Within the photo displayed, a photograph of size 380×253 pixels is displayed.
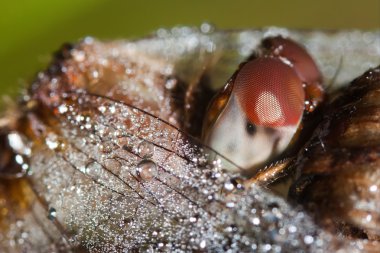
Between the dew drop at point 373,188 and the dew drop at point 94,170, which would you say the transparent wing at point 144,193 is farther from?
the dew drop at point 373,188

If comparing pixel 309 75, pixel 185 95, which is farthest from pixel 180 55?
pixel 309 75

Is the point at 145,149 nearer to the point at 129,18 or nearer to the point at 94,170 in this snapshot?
the point at 94,170

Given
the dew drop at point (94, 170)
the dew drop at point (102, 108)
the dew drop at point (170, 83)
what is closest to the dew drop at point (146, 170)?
the dew drop at point (94, 170)

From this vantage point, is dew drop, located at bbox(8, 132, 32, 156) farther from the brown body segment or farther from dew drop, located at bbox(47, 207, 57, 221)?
the brown body segment

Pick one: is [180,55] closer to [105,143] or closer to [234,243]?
[105,143]

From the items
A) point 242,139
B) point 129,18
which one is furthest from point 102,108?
point 129,18

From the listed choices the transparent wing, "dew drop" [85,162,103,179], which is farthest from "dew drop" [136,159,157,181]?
"dew drop" [85,162,103,179]
